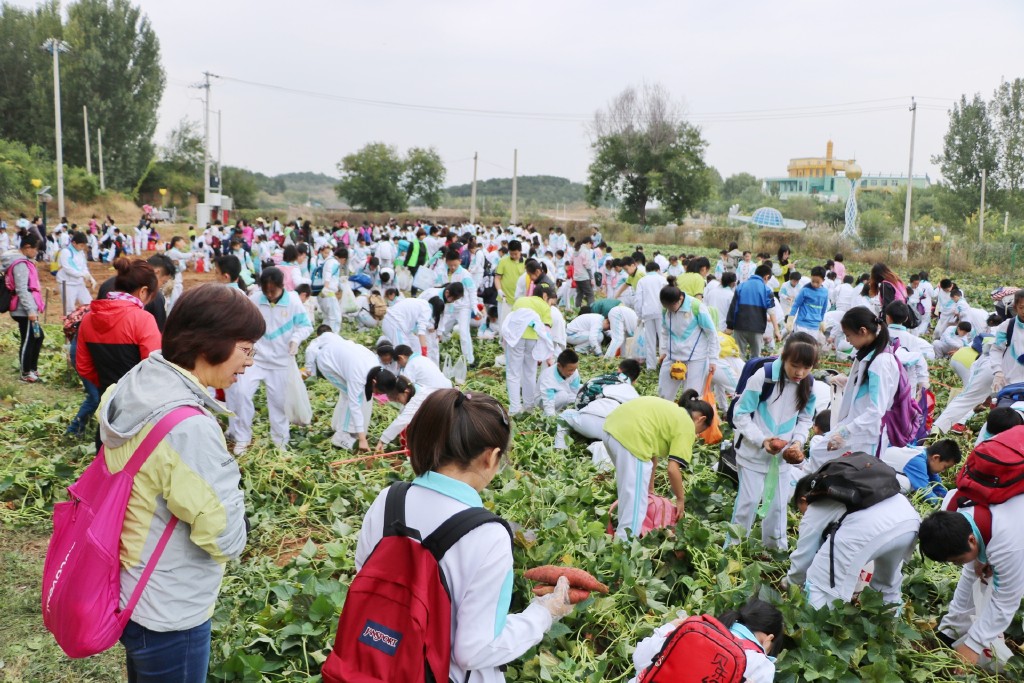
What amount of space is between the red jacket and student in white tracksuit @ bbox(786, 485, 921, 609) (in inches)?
177

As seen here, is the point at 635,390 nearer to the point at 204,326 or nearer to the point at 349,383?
the point at 349,383

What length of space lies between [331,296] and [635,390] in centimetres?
648

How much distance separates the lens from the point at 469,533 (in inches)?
71.4

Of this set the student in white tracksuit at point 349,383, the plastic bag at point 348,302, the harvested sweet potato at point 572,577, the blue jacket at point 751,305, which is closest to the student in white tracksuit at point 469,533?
the harvested sweet potato at point 572,577

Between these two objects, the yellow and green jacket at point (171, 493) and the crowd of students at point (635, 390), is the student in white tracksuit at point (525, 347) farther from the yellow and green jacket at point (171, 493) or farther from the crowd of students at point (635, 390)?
the yellow and green jacket at point (171, 493)

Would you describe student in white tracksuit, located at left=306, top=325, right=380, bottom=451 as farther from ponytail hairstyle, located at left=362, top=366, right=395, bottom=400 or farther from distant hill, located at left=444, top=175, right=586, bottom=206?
distant hill, located at left=444, top=175, right=586, bottom=206

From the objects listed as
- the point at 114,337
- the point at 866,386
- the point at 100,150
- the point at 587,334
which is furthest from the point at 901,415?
the point at 100,150

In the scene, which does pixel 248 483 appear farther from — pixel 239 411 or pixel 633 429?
pixel 633 429

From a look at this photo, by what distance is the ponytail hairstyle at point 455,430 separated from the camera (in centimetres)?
192

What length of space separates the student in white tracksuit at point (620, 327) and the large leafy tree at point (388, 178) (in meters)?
46.6

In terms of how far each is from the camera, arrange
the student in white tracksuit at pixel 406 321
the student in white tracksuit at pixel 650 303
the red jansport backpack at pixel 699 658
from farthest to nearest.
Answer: the student in white tracksuit at pixel 650 303
the student in white tracksuit at pixel 406 321
the red jansport backpack at pixel 699 658

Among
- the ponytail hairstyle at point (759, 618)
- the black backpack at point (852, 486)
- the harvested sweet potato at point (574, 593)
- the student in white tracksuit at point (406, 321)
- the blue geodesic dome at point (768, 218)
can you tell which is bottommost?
the ponytail hairstyle at point (759, 618)

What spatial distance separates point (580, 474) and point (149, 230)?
27840 millimetres

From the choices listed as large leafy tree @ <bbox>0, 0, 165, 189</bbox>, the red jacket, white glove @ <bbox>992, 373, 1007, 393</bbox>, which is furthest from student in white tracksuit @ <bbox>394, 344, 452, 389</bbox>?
large leafy tree @ <bbox>0, 0, 165, 189</bbox>
